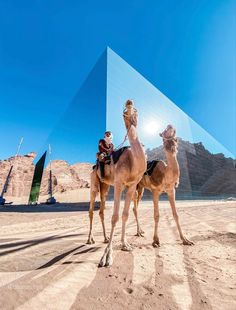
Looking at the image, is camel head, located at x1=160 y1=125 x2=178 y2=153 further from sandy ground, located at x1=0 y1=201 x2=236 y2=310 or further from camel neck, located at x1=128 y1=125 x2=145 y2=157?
sandy ground, located at x1=0 y1=201 x2=236 y2=310

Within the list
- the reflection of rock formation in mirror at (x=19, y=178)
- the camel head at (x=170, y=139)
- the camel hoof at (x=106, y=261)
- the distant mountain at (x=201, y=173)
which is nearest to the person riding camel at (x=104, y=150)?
the camel head at (x=170, y=139)

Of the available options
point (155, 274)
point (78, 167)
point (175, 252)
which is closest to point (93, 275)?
point (155, 274)

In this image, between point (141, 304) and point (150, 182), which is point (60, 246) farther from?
point (141, 304)

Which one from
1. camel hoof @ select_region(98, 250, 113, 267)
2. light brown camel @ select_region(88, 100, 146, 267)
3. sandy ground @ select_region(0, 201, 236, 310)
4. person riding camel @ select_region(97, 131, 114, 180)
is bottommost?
sandy ground @ select_region(0, 201, 236, 310)

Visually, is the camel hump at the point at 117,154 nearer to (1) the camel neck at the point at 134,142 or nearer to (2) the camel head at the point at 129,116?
(1) the camel neck at the point at 134,142

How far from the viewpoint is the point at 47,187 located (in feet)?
208

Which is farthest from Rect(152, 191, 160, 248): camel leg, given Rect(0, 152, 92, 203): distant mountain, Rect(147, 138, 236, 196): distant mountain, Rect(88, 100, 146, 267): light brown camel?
Rect(0, 152, 92, 203): distant mountain

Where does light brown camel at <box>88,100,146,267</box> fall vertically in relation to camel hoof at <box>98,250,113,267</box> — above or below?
above

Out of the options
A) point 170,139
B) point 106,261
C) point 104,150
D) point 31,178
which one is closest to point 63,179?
point 31,178

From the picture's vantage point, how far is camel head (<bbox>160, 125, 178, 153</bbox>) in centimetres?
518

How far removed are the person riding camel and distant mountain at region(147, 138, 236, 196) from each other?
155 feet

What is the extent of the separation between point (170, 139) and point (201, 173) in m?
68.8

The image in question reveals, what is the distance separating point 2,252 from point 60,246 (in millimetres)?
1007

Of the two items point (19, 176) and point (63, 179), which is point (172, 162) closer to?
point (63, 179)
